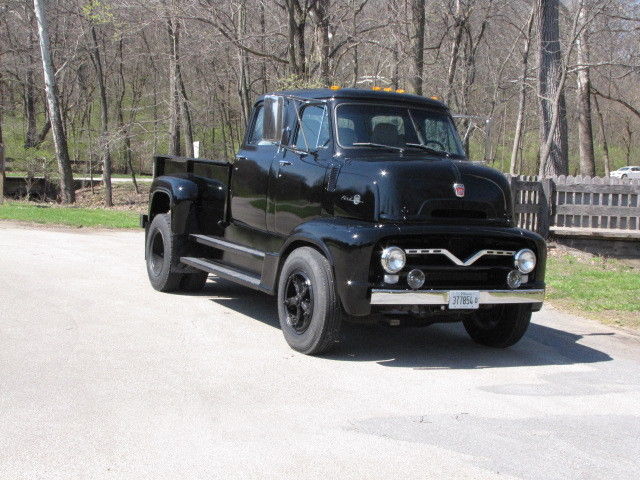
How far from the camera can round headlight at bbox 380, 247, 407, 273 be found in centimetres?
633

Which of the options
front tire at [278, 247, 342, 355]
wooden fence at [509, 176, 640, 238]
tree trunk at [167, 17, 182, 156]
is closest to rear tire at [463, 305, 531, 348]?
front tire at [278, 247, 342, 355]

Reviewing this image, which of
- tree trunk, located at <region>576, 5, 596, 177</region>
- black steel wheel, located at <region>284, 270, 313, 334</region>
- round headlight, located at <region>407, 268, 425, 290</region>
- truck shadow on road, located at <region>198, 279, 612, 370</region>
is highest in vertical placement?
tree trunk, located at <region>576, 5, 596, 177</region>

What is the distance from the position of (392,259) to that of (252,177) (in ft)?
8.08

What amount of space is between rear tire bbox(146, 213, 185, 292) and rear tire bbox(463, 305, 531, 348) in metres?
3.56

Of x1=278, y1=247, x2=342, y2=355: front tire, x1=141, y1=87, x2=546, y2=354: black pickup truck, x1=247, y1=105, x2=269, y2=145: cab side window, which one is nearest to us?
x1=141, y1=87, x2=546, y2=354: black pickup truck

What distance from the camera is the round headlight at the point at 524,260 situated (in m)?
6.86

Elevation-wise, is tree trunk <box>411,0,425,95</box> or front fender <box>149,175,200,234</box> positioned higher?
tree trunk <box>411,0,425,95</box>

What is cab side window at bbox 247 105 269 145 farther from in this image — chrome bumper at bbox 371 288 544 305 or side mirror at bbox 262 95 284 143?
chrome bumper at bbox 371 288 544 305

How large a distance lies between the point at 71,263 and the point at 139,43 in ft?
106

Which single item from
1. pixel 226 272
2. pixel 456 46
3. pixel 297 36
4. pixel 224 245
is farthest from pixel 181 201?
pixel 456 46

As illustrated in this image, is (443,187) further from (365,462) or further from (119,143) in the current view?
(119,143)

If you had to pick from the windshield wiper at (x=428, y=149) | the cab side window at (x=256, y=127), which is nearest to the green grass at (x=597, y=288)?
the windshield wiper at (x=428, y=149)

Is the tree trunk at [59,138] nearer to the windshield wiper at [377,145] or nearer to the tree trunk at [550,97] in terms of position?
the tree trunk at [550,97]

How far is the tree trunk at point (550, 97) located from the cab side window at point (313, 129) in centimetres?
1263
